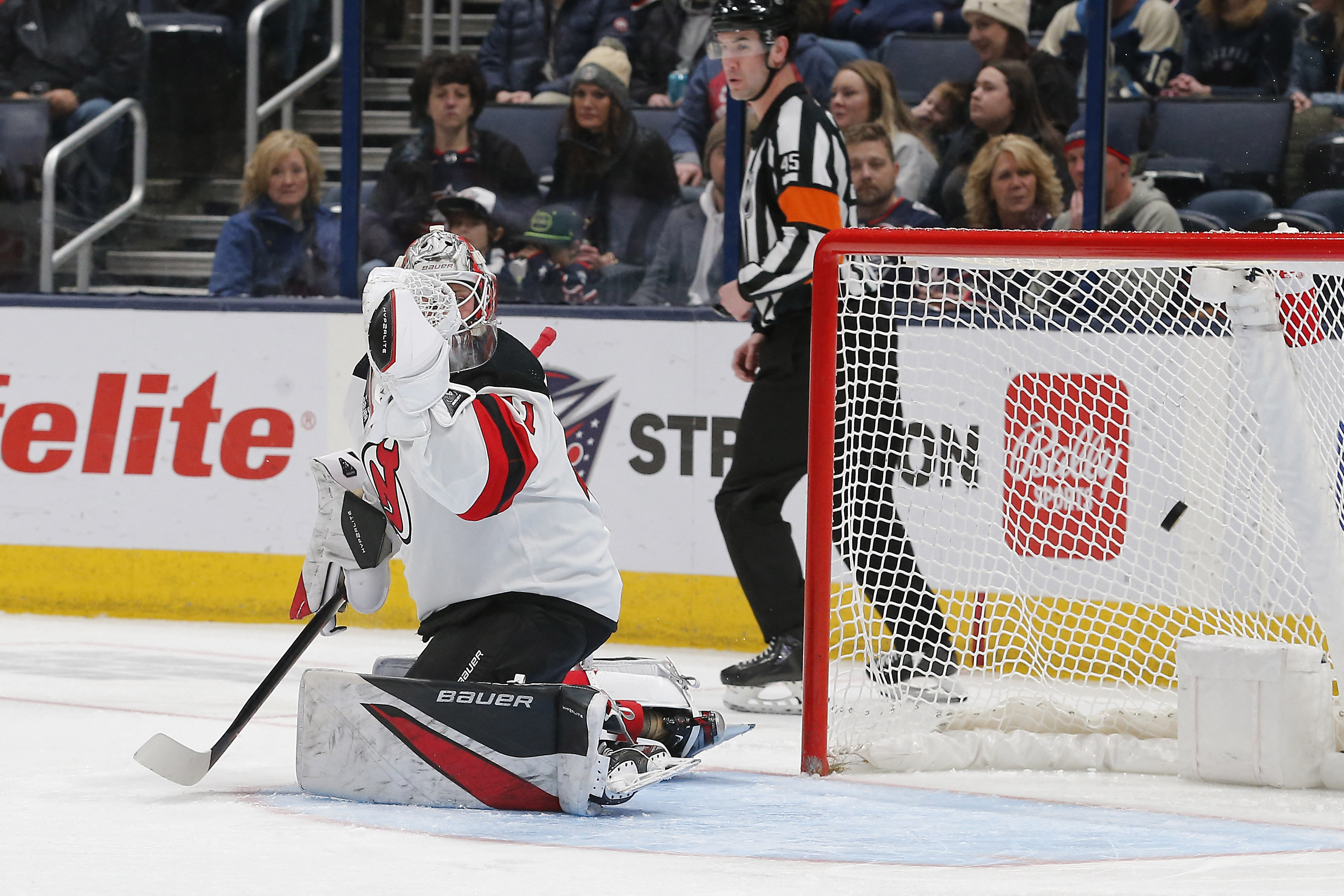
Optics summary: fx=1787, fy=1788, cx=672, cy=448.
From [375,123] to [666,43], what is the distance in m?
1.00

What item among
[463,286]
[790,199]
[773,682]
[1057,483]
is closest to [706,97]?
[790,199]

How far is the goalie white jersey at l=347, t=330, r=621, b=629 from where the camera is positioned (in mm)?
2705

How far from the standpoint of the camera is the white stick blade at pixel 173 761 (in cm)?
289

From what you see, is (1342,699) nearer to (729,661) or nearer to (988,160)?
(729,661)

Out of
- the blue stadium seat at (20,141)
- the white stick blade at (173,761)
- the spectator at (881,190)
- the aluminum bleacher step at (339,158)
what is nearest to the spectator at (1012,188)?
the spectator at (881,190)

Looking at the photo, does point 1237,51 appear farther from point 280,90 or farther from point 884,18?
point 280,90

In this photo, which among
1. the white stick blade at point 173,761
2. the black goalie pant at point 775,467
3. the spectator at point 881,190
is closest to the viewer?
the white stick blade at point 173,761

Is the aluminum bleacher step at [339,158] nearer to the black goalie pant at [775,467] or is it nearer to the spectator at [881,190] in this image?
the spectator at [881,190]

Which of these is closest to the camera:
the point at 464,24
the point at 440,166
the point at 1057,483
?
the point at 1057,483

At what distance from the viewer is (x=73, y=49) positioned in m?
6.67

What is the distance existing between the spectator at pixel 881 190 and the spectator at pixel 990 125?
6 cm

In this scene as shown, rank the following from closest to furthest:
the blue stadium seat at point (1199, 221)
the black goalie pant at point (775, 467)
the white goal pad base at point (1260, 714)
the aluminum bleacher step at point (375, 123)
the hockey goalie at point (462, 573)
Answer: the hockey goalie at point (462, 573) → the white goal pad base at point (1260, 714) → the black goalie pant at point (775, 467) → the blue stadium seat at point (1199, 221) → the aluminum bleacher step at point (375, 123)

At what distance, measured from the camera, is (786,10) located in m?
4.02

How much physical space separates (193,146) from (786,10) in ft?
10.2
